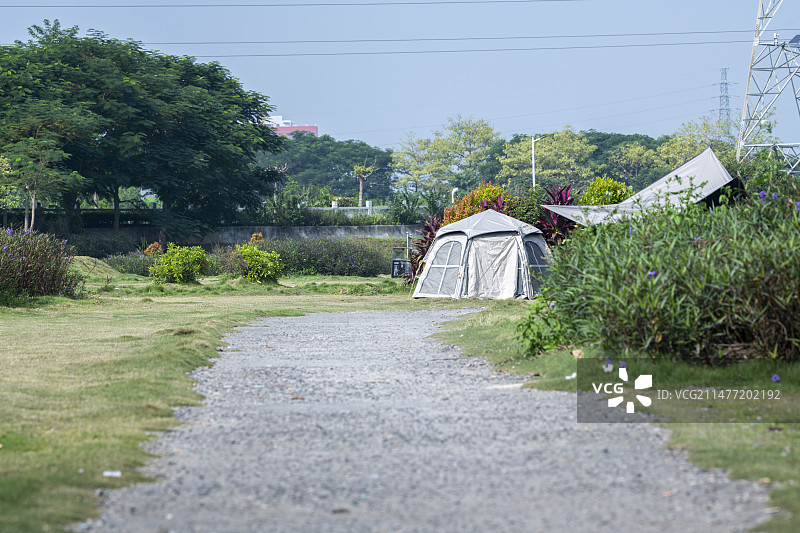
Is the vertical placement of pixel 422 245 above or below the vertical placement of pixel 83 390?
above

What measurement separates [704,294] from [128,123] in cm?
3953

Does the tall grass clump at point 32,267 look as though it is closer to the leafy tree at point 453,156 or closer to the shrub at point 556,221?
the shrub at point 556,221

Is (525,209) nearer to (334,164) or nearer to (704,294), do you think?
(704,294)

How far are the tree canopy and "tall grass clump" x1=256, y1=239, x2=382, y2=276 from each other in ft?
34.2

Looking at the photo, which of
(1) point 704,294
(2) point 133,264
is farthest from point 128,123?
(1) point 704,294

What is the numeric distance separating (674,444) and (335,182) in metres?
103

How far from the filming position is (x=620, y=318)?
25.2 ft

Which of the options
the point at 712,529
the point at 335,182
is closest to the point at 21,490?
the point at 712,529

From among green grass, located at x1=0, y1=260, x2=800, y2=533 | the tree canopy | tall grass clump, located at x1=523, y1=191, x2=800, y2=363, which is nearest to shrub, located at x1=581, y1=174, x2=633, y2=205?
green grass, located at x1=0, y1=260, x2=800, y2=533

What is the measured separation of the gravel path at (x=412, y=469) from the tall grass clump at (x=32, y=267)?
434 inches

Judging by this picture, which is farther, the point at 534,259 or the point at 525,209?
the point at 525,209

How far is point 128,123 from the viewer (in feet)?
140

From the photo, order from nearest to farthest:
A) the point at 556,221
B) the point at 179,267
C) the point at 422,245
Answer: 1. the point at 556,221
2. the point at 422,245
3. the point at 179,267

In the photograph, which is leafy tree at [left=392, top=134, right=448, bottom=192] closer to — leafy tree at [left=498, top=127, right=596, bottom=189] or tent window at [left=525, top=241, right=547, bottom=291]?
leafy tree at [left=498, top=127, right=596, bottom=189]
